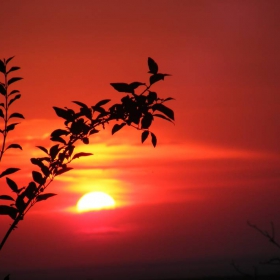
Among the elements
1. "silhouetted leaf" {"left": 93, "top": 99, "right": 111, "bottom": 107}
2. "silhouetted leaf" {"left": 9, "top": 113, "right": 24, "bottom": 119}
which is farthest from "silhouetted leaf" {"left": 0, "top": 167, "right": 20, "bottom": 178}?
"silhouetted leaf" {"left": 93, "top": 99, "right": 111, "bottom": 107}

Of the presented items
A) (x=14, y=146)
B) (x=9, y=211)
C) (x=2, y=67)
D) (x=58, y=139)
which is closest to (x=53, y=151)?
(x=58, y=139)

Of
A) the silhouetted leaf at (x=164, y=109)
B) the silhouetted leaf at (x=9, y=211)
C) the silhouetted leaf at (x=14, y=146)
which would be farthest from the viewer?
the silhouetted leaf at (x=14, y=146)

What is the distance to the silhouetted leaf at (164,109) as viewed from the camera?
198 inches

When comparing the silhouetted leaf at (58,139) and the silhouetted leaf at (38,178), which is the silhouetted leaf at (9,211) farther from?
the silhouetted leaf at (58,139)

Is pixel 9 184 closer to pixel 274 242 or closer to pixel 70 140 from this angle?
pixel 70 140

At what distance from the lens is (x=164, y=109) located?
5082mm

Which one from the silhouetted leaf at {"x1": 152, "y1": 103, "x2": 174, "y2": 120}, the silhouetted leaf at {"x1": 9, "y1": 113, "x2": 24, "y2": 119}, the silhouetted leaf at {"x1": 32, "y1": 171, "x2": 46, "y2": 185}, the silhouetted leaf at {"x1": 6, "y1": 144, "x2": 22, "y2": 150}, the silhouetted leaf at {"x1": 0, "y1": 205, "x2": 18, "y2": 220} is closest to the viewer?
the silhouetted leaf at {"x1": 152, "y1": 103, "x2": 174, "y2": 120}

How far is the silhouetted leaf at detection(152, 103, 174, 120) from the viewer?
16.5 ft

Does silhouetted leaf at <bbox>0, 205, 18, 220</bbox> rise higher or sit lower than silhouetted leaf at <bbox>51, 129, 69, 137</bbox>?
Answer: lower

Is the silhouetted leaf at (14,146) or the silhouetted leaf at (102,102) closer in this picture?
the silhouetted leaf at (102,102)

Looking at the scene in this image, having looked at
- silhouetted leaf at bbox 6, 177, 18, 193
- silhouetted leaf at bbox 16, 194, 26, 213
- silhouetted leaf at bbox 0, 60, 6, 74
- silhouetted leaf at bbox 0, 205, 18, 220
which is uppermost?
silhouetted leaf at bbox 0, 60, 6, 74

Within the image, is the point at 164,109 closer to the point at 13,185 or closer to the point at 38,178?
the point at 38,178

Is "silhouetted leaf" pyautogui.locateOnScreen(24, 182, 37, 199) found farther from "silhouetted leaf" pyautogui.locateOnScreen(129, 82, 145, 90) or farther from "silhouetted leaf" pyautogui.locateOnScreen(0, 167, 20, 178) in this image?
"silhouetted leaf" pyautogui.locateOnScreen(129, 82, 145, 90)

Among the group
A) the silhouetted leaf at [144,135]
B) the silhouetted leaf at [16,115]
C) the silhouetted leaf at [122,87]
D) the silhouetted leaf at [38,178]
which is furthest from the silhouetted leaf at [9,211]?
the silhouetted leaf at [122,87]
